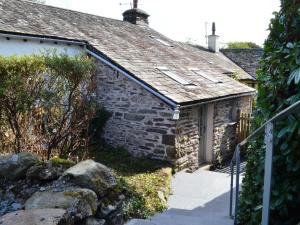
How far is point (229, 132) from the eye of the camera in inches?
592

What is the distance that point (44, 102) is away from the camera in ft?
27.7

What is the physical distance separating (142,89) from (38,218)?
8439 millimetres

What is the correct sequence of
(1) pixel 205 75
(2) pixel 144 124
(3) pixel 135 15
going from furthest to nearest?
1. (3) pixel 135 15
2. (1) pixel 205 75
3. (2) pixel 144 124

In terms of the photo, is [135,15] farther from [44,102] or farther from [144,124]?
[44,102]

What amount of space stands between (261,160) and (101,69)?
942 cm

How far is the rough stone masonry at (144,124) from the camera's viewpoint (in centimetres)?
1108

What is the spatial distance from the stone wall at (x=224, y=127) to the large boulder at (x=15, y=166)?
987 cm

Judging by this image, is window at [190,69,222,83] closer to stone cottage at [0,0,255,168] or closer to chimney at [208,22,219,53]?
stone cottage at [0,0,255,168]

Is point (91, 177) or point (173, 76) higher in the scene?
point (173, 76)

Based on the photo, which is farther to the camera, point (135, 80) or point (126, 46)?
point (126, 46)

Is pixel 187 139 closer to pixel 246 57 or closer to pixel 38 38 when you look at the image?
pixel 38 38

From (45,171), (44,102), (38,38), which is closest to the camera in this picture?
(45,171)

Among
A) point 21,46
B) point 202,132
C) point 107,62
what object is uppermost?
point 21,46

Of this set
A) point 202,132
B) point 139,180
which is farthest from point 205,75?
point 139,180
